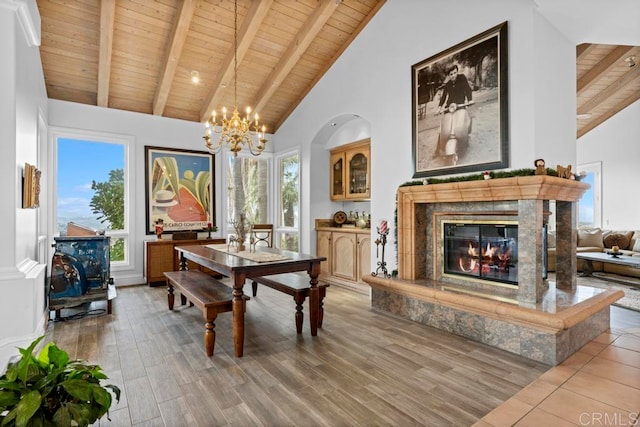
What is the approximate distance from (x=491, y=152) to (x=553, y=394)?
2.21 metres

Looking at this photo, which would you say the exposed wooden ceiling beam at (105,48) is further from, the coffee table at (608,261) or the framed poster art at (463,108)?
the coffee table at (608,261)

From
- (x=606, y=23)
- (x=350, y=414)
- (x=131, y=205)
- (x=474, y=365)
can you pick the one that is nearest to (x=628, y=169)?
(x=606, y=23)

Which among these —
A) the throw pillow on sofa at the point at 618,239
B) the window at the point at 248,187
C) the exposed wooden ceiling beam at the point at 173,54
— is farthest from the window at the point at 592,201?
the exposed wooden ceiling beam at the point at 173,54

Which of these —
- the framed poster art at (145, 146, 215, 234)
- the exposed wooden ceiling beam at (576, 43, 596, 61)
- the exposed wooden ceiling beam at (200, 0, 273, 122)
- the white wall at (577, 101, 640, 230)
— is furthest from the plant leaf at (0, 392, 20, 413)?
the white wall at (577, 101, 640, 230)

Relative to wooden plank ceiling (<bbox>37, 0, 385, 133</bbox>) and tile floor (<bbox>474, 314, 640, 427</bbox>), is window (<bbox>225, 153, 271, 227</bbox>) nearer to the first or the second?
wooden plank ceiling (<bbox>37, 0, 385, 133</bbox>)

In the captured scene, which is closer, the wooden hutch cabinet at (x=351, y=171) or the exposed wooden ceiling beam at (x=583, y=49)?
the exposed wooden ceiling beam at (x=583, y=49)

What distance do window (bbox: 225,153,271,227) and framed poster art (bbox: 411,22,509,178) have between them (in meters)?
3.80

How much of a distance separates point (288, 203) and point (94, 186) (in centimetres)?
334

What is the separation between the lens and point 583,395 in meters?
2.24

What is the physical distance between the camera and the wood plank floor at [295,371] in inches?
80.4

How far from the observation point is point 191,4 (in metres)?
3.90

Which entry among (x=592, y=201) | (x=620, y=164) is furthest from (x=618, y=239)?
(x=620, y=164)

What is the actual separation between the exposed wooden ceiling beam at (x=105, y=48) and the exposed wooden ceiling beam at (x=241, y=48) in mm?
1474

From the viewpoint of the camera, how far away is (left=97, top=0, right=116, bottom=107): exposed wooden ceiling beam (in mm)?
3789
